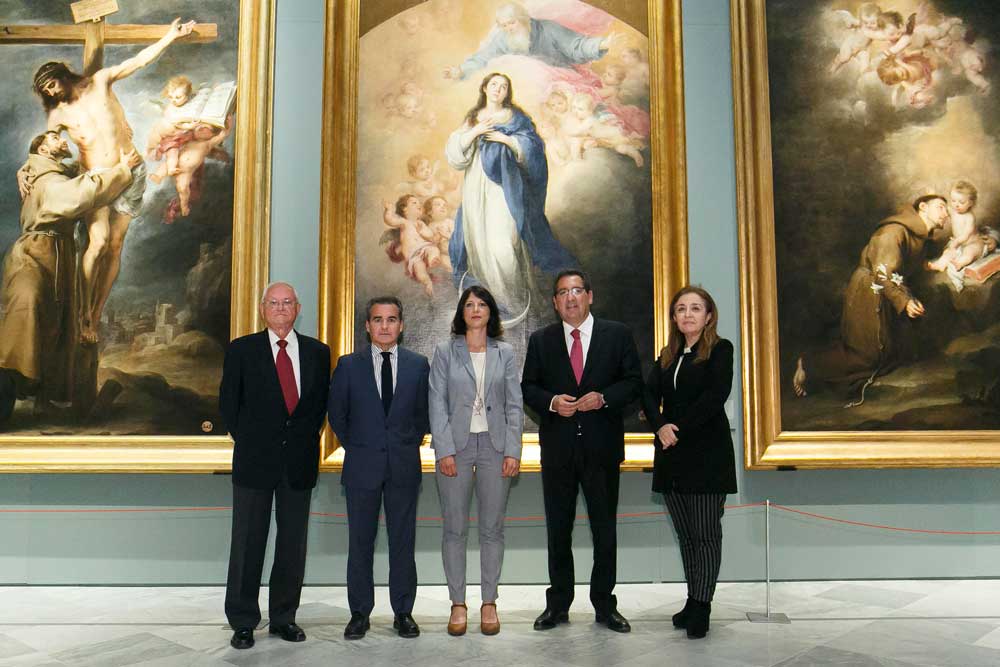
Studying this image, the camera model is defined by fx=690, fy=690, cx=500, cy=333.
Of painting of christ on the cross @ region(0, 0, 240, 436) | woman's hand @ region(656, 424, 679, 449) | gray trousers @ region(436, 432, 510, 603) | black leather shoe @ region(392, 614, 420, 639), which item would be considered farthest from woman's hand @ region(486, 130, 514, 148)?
black leather shoe @ region(392, 614, 420, 639)

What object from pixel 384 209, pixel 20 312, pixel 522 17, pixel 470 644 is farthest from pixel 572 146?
pixel 20 312

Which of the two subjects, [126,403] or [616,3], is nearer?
[126,403]

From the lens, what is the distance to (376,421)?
3.77m

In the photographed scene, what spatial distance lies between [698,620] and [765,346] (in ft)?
6.88

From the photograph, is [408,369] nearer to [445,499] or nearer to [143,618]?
[445,499]

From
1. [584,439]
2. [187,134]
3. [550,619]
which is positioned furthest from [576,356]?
[187,134]

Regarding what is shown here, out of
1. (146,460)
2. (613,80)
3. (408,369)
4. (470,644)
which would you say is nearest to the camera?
(470,644)

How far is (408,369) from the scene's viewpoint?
12.7ft

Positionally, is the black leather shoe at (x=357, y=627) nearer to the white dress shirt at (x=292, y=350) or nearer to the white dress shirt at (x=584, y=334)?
the white dress shirt at (x=292, y=350)

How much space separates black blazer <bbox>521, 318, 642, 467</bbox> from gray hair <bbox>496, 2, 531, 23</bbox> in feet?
8.49

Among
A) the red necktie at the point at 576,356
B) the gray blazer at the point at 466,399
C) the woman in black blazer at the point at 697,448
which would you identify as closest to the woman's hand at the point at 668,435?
the woman in black blazer at the point at 697,448

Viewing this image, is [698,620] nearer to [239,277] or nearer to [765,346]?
[765,346]

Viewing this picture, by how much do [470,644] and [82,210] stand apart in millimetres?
4083

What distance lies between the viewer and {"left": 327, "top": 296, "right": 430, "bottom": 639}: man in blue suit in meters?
3.74
